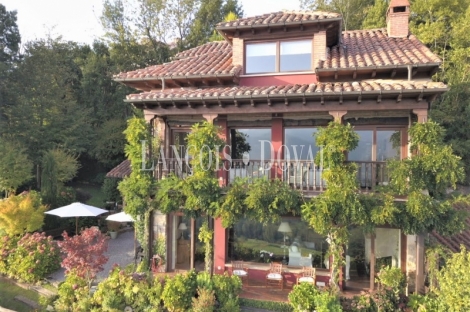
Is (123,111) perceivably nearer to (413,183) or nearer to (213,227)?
(213,227)

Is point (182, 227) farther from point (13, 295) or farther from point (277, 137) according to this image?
point (13, 295)

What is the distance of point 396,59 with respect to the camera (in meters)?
10.7

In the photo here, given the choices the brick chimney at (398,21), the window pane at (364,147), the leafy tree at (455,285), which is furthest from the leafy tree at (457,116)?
the leafy tree at (455,285)

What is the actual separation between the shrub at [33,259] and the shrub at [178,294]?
6.14 metres

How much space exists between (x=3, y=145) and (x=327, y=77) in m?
22.6

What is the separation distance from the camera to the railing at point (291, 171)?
10411mm

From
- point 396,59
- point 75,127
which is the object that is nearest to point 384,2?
point 396,59

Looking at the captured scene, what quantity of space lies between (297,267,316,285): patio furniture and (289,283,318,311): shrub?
51.1 inches

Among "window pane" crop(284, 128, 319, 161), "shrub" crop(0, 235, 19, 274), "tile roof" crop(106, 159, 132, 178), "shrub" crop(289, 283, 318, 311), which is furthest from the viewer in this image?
"tile roof" crop(106, 159, 132, 178)

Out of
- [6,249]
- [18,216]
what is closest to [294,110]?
[18,216]

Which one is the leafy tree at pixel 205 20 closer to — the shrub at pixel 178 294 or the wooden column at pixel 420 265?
the shrub at pixel 178 294

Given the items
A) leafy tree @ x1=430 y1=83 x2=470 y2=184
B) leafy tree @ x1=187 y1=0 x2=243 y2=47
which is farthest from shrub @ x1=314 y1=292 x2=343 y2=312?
leafy tree @ x1=187 y1=0 x2=243 y2=47

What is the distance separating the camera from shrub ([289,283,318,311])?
29.8ft

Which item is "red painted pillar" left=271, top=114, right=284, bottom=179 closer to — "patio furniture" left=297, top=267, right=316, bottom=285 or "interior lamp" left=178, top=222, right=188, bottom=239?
"patio furniture" left=297, top=267, right=316, bottom=285
